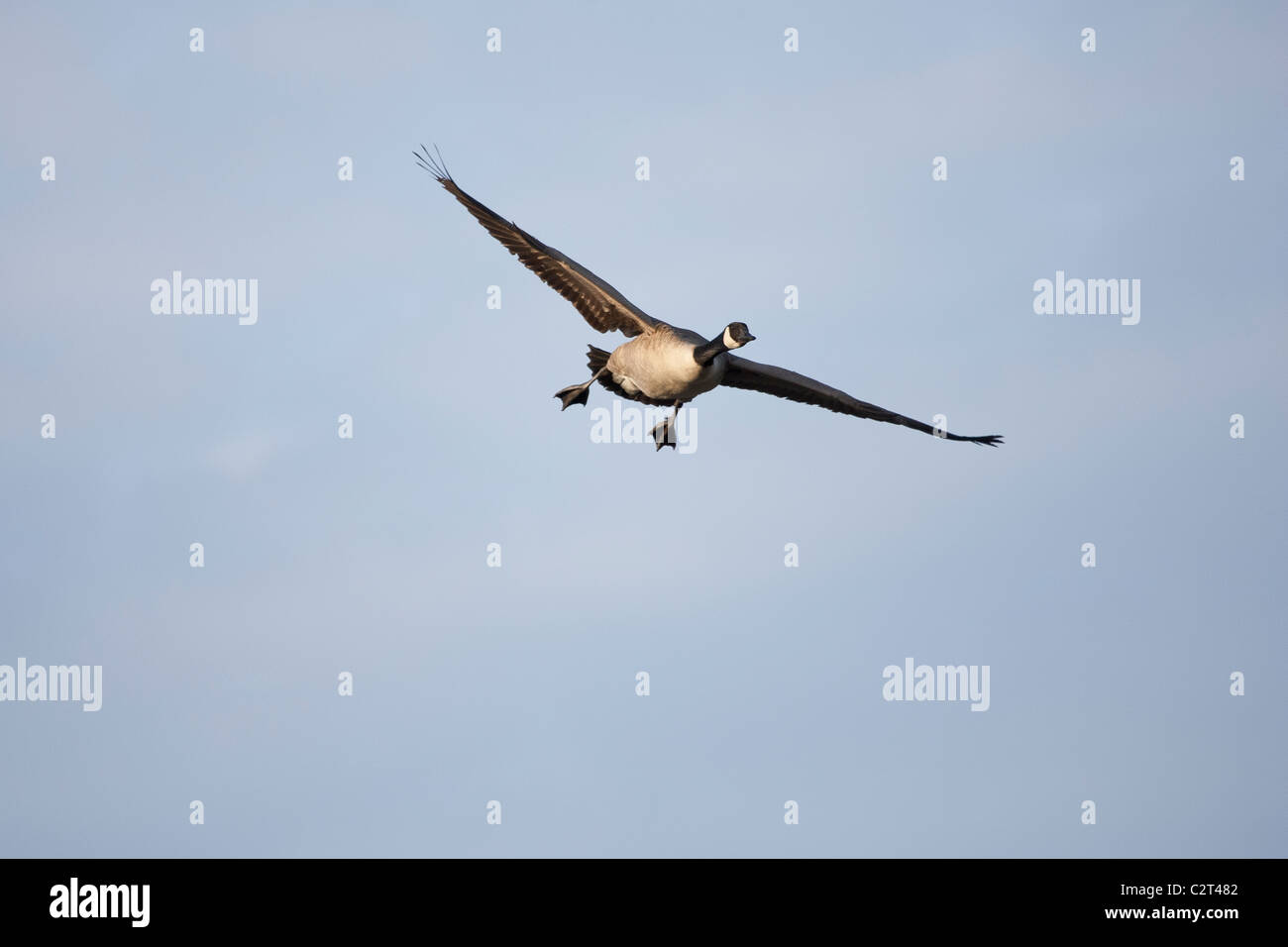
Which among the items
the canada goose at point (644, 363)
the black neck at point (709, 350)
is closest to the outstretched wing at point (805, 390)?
the canada goose at point (644, 363)

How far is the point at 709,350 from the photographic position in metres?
21.6

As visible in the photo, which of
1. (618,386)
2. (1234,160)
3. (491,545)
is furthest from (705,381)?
(1234,160)

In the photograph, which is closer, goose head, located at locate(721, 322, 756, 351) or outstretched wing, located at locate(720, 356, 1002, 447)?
goose head, located at locate(721, 322, 756, 351)

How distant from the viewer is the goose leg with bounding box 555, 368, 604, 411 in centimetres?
2416

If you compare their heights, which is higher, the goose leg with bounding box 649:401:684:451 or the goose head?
the goose head

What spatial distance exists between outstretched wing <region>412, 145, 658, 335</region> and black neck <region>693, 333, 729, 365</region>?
1.78 metres

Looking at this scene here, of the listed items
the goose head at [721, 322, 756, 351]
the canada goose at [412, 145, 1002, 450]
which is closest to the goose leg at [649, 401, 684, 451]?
the canada goose at [412, 145, 1002, 450]

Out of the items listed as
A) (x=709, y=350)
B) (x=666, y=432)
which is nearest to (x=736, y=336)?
(x=709, y=350)

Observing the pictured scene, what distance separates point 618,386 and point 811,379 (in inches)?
106

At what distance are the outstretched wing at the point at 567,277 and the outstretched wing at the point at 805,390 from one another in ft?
5.10

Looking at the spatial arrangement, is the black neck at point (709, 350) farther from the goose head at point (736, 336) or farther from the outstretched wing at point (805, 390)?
the outstretched wing at point (805, 390)

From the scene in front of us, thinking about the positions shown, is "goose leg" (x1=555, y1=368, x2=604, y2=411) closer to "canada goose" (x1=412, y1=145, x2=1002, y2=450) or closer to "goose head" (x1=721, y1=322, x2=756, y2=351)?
"canada goose" (x1=412, y1=145, x2=1002, y2=450)

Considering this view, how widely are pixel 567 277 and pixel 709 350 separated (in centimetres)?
312
